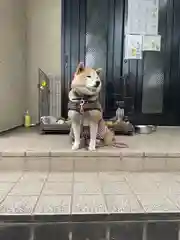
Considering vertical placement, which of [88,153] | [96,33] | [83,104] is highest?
[96,33]

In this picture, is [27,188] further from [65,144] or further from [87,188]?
[65,144]

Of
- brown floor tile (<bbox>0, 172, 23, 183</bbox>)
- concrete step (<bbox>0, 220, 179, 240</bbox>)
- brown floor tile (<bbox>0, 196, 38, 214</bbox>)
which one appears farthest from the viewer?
brown floor tile (<bbox>0, 172, 23, 183</bbox>)

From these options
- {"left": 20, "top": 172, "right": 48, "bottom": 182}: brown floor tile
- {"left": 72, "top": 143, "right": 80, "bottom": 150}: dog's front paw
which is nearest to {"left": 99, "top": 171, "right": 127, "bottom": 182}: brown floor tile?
{"left": 72, "top": 143, "right": 80, "bottom": 150}: dog's front paw

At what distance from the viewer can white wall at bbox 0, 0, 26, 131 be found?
2.49 m

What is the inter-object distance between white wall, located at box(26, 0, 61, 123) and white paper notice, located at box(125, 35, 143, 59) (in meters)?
0.76

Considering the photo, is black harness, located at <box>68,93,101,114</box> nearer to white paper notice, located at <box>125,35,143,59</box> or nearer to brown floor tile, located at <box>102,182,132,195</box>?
brown floor tile, located at <box>102,182,132,195</box>

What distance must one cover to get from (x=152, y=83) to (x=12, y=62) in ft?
4.99

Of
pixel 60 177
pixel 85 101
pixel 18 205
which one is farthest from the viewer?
pixel 85 101

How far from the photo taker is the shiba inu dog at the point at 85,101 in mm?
1819

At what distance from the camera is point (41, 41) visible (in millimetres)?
3082

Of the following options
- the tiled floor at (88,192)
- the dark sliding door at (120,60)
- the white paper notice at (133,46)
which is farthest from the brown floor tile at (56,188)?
the white paper notice at (133,46)

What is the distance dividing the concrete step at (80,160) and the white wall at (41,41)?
1.30 metres

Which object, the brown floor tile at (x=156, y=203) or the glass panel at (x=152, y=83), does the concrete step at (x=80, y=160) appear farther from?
the glass panel at (x=152, y=83)

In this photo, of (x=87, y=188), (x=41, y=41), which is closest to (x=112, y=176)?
(x=87, y=188)
